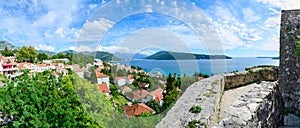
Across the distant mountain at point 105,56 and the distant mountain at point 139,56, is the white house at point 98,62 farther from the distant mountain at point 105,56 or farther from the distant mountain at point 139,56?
the distant mountain at point 139,56

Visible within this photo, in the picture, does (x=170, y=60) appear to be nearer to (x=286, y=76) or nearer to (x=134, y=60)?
(x=134, y=60)

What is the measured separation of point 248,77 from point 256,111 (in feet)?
16.3

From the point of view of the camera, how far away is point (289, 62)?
5727mm

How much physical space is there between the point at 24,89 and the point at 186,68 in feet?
8.86

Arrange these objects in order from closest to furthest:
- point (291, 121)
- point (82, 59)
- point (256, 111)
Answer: point (256, 111) < point (82, 59) < point (291, 121)

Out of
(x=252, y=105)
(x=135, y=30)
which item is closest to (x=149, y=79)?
(x=135, y=30)

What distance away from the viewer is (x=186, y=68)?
4863mm

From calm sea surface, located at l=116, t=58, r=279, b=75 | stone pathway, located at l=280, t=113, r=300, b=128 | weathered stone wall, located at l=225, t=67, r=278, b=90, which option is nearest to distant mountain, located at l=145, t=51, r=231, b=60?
calm sea surface, located at l=116, t=58, r=279, b=75

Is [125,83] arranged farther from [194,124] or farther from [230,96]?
[230,96]

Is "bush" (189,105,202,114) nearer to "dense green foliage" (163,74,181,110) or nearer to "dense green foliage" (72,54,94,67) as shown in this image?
"dense green foliage" (163,74,181,110)

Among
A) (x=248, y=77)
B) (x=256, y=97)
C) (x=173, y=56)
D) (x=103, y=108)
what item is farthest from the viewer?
(x=248, y=77)

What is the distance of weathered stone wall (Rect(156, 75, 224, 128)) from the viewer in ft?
13.2

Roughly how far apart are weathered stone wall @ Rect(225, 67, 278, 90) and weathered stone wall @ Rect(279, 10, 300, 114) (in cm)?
162

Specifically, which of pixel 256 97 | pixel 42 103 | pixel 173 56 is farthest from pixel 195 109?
pixel 42 103
